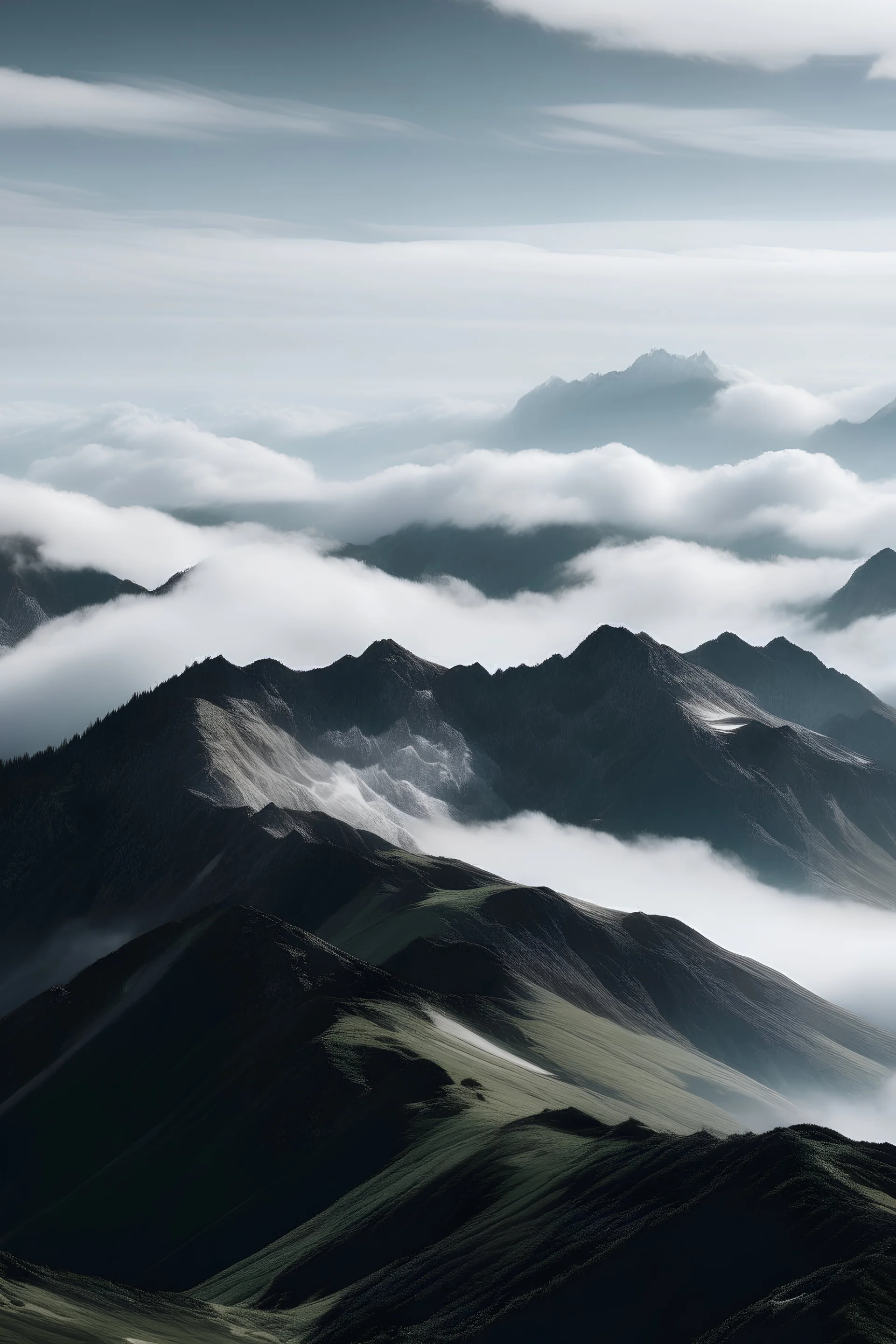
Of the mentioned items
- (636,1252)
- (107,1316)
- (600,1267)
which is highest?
(636,1252)

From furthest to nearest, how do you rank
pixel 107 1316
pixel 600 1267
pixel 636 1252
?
1. pixel 107 1316
2. pixel 600 1267
3. pixel 636 1252

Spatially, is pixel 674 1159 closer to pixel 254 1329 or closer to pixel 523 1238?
pixel 523 1238

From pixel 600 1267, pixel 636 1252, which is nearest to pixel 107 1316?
pixel 600 1267

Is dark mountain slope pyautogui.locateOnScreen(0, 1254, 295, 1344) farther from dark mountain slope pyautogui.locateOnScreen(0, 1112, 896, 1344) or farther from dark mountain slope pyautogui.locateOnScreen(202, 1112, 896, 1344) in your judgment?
dark mountain slope pyautogui.locateOnScreen(202, 1112, 896, 1344)

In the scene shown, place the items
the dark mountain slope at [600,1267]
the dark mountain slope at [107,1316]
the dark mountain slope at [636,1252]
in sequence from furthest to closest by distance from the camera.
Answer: the dark mountain slope at [107,1316]
the dark mountain slope at [636,1252]
the dark mountain slope at [600,1267]

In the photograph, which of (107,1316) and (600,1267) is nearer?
(600,1267)

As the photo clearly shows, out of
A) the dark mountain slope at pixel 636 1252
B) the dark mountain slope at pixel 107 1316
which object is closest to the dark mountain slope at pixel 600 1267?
the dark mountain slope at pixel 636 1252

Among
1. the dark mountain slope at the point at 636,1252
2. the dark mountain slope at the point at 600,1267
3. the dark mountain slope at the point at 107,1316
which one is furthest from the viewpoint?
the dark mountain slope at the point at 107,1316

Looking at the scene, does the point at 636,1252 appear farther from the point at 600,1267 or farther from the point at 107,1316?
the point at 107,1316

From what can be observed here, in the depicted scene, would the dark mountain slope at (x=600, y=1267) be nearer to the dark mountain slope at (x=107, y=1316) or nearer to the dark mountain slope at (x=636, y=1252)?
the dark mountain slope at (x=636, y=1252)

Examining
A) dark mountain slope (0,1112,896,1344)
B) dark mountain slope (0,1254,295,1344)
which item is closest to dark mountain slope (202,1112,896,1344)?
dark mountain slope (0,1112,896,1344)

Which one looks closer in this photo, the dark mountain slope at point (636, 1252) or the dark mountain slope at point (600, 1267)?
the dark mountain slope at point (600, 1267)

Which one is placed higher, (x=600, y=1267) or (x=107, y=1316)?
(x=600, y=1267)

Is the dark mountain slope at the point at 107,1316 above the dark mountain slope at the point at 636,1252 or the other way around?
the other way around
